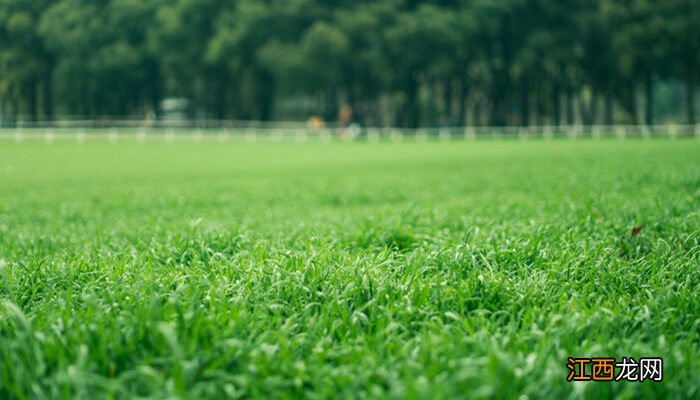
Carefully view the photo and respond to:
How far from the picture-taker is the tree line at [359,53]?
52906mm

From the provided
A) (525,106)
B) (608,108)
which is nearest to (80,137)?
(525,106)

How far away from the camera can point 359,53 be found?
55.2m

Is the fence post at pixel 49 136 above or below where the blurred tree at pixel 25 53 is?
below

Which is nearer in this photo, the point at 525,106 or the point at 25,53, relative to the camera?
the point at 525,106

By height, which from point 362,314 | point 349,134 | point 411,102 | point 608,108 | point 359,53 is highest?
point 359,53

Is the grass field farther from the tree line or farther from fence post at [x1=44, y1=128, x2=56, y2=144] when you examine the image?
the tree line

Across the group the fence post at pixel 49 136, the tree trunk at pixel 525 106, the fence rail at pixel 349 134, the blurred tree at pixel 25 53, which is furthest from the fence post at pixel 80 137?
the tree trunk at pixel 525 106

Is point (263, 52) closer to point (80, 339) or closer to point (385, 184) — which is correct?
point (385, 184)

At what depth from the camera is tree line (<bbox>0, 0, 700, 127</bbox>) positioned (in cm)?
5291

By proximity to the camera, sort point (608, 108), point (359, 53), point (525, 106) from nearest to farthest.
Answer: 1. point (359, 53)
2. point (525, 106)
3. point (608, 108)

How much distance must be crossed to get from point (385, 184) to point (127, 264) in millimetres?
8431

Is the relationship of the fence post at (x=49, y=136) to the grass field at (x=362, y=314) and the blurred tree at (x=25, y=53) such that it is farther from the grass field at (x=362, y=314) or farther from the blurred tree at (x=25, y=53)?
the grass field at (x=362, y=314)

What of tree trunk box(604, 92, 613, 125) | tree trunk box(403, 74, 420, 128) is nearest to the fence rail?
tree trunk box(403, 74, 420, 128)

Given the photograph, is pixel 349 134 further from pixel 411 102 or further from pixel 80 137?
pixel 80 137
